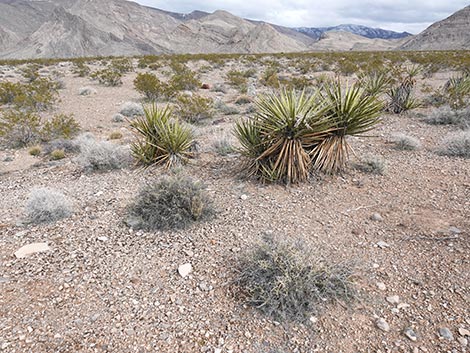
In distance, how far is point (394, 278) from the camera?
3.16 m

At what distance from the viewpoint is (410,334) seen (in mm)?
2549

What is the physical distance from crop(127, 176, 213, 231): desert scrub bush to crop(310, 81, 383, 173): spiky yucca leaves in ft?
7.11

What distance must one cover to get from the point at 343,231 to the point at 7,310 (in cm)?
366

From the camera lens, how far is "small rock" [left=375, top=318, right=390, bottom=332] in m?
2.61

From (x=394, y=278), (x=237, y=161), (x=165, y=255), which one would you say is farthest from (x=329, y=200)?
(x=165, y=255)

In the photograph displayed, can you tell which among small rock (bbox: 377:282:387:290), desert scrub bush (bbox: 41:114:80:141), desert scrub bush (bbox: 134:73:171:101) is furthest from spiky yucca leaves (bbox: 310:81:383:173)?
desert scrub bush (bbox: 134:73:171:101)

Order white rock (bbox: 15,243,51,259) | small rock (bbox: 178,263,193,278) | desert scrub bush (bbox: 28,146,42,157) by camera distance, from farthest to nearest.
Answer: desert scrub bush (bbox: 28,146,42,157), white rock (bbox: 15,243,51,259), small rock (bbox: 178,263,193,278)

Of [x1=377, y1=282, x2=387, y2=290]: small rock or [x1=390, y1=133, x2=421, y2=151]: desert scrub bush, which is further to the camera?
[x1=390, y1=133, x2=421, y2=151]: desert scrub bush

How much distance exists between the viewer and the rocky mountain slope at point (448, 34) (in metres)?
70.3

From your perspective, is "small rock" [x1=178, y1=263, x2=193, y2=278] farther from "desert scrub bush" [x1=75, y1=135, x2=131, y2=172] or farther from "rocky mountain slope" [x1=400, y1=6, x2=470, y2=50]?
"rocky mountain slope" [x1=400, y1=6, x2=470, y2=50]

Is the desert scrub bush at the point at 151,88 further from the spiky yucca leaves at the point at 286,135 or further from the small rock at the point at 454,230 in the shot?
the small rock at the point at 454,230

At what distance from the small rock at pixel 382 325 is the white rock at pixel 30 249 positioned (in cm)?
358

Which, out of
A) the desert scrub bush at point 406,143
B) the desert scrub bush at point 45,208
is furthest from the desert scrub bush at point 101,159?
the desert scrub bush at point 406,143

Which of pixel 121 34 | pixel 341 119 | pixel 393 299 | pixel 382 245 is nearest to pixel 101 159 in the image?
pixel 341 119
